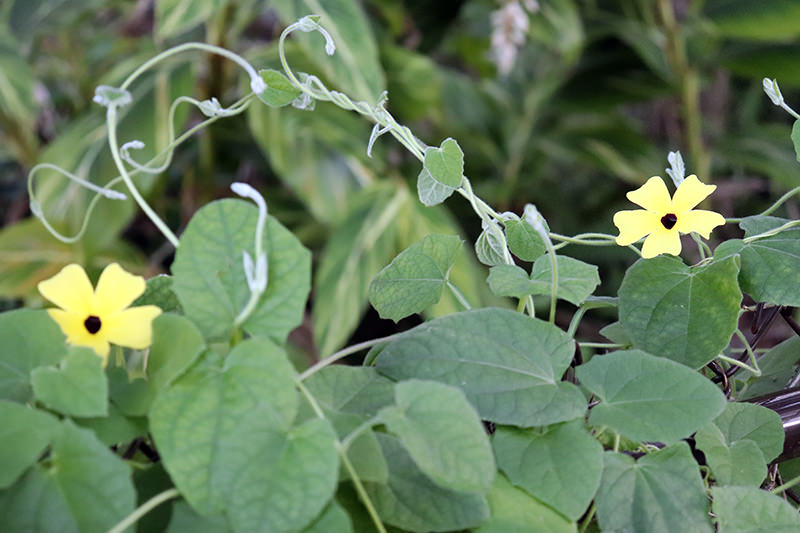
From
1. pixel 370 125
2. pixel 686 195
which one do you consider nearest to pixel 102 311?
pixel 686 195

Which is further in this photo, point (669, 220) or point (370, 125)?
point (370, 125)

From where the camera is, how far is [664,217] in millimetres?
270

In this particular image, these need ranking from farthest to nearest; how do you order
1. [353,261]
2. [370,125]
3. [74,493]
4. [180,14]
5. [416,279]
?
1. [370,125]
2. [353,261]
3. [180,14]
4. [416,279]
5. [74,493]

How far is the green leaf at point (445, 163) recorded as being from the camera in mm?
250

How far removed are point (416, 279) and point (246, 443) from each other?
118 millimetres

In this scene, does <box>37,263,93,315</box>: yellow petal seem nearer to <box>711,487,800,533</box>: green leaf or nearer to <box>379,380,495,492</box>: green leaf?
<box>379,380,495,492</box>: green leaf

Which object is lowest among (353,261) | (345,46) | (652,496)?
(353,261)

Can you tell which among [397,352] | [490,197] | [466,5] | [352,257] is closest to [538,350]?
[397,352]

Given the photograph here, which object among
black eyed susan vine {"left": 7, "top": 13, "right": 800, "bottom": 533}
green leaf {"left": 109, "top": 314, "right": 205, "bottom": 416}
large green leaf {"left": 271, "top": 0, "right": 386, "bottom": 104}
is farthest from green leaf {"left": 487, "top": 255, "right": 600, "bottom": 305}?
large green leaf {"left": 271, "top": 0, "right": 386, "bottom": 104}

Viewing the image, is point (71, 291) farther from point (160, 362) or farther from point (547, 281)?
point (547, 281)

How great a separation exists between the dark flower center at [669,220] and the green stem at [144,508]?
19 cm

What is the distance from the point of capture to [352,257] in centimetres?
112

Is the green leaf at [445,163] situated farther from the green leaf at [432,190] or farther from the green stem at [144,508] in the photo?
the green stem at [144,508]

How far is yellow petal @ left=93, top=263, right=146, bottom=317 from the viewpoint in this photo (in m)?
0.21
